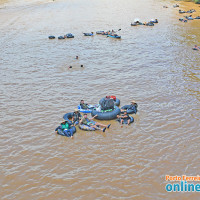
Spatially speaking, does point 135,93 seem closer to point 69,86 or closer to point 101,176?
point 69,86

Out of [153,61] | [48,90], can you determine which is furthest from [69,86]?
[153,61]

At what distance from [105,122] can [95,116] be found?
83cm

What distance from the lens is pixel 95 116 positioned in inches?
706

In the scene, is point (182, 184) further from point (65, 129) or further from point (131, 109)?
point (65, 129)

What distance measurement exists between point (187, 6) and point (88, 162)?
2839 inches

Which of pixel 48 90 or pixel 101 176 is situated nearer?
pixel 101 176

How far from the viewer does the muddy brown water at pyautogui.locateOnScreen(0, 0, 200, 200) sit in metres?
12.9

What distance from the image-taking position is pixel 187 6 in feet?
242

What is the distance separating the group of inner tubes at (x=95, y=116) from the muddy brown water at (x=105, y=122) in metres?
0.45

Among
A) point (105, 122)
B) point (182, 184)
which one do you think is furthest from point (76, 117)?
point (182, 184)

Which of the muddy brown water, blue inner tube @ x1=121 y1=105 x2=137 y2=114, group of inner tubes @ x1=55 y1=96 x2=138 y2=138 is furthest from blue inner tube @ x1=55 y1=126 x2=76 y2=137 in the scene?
blue inner tube @ x1=121 y1=105 x2=137 y2=114

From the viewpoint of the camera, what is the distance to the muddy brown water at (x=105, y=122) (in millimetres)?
12852

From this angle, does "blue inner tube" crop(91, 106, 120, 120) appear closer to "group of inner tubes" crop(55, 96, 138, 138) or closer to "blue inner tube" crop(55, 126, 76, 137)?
"group of inner tubes" crop(55, 96, 138, 138)

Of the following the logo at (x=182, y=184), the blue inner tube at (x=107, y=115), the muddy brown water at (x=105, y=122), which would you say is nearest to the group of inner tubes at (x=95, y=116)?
the blue inner tube at (x=107, y=115)
